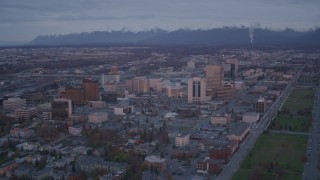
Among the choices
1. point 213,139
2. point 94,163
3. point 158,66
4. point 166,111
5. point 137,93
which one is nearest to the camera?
point 94,163

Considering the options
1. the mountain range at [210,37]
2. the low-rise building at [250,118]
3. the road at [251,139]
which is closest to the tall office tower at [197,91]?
the road at [251,139]

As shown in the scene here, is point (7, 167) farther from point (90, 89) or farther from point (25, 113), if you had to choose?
point (90, 89)

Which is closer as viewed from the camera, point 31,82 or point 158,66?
point 31,82

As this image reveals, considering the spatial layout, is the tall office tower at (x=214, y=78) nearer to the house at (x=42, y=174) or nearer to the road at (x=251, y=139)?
the road at (x=251, y=139)

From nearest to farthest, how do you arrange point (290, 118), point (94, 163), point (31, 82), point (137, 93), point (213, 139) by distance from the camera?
point (94, 163) < point (213, 139) < point (290, 118) < point (137, 93) < point (31, 82)

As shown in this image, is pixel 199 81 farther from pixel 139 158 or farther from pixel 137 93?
pixel 139 158

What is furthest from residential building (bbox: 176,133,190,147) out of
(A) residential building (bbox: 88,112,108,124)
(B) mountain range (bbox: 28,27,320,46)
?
(B) mountain range (bbox: 28,27,320,46)

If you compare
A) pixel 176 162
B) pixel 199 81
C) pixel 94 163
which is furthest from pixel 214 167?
pixel 199 81
